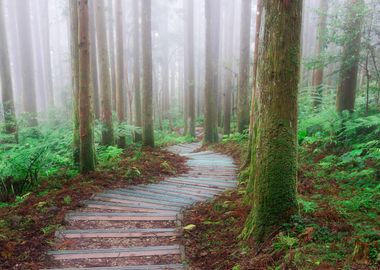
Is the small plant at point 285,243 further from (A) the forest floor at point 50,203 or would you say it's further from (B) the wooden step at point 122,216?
(A) the forest floor at point 50,203

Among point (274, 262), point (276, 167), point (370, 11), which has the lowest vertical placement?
point (274, 262)

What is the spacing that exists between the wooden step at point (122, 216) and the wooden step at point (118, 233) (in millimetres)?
416

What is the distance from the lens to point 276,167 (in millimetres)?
3773

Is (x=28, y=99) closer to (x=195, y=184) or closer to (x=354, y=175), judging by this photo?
(x=195, y=184)

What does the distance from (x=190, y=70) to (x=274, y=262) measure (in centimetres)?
1728

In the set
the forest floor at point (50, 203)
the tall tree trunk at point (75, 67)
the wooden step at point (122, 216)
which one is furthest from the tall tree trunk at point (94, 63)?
the wooden step at point (122, 216)

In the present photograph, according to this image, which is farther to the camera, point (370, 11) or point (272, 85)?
point (370, 11)

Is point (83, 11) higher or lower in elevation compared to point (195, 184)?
higher

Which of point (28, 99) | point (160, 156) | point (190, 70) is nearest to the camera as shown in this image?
point (160, 156)

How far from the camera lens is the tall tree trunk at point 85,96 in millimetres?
6957

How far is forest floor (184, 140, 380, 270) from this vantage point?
307 centimetres

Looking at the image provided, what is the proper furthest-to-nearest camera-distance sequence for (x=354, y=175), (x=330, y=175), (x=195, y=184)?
(x=195, y=184), (x=330, y=175), (x=354, y=175)

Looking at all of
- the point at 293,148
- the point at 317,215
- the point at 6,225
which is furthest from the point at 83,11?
the point at 317,215

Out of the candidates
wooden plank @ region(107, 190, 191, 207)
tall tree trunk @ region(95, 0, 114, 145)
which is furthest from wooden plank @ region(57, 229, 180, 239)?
tall tree trunk @ region(95, 0, 114, 145)
